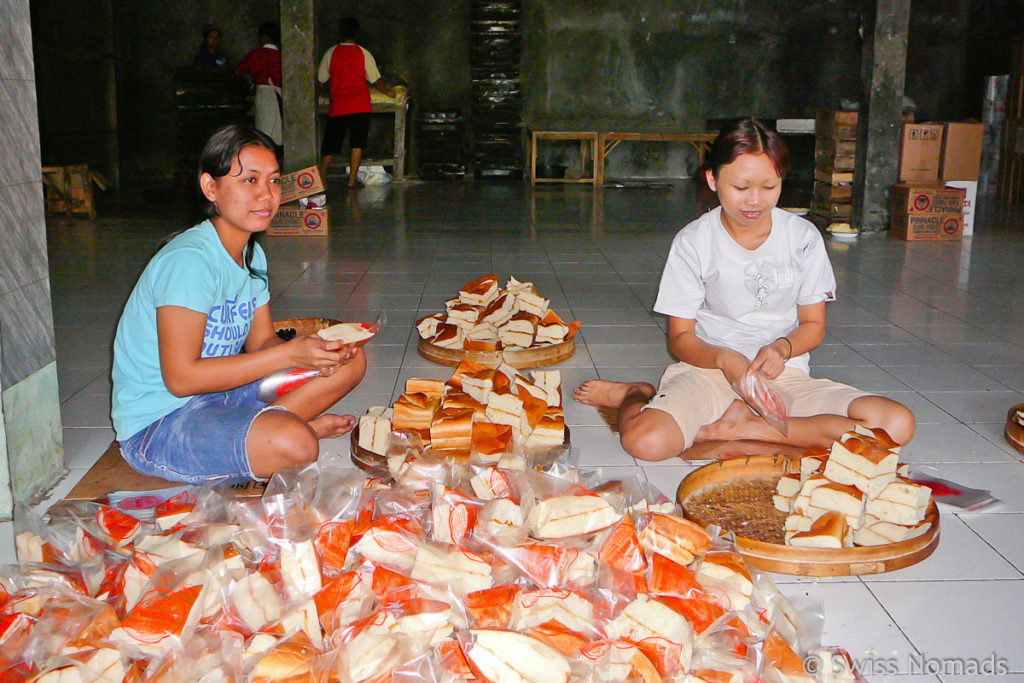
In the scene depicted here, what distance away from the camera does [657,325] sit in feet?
16.5

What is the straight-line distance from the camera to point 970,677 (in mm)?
1927

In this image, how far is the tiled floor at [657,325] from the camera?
221cm

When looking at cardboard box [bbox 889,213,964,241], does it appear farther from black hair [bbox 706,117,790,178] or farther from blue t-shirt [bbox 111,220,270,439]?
blue t-shirt [bbox 111,220,270,439]

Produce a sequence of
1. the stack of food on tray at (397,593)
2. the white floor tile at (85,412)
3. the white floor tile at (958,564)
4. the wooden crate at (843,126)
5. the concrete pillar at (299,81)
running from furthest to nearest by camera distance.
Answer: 1. the wooden crate at (843,126)
2. the concrete pillar at (299,81)
3. the white floor tile at (85,412)
4. the white floor tile at (958,564)
5. the stack of food on tray at (397,593)

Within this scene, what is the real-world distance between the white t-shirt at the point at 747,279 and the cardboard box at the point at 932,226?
213 inches

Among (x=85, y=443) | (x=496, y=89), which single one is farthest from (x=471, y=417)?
(x=496, y=89)

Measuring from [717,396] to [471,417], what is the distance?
864 mm

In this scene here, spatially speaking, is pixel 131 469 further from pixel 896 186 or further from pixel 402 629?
pixel 896 186

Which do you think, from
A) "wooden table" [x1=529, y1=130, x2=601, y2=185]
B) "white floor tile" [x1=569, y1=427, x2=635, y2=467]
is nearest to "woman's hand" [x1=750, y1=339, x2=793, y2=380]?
"white floor tile" [x1=569, y1=427, x2=635, y2=467]

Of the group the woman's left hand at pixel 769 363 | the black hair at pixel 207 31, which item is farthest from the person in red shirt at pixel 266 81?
the woman's left hand at pixel 769 363

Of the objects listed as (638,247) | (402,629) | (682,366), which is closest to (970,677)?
(402,629)

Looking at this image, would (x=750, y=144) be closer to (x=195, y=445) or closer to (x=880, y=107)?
(x=195, y=445)

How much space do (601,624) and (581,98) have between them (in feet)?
40.7

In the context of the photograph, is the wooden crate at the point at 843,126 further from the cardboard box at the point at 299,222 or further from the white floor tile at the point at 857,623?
the white floor tile at the point at 857,623
